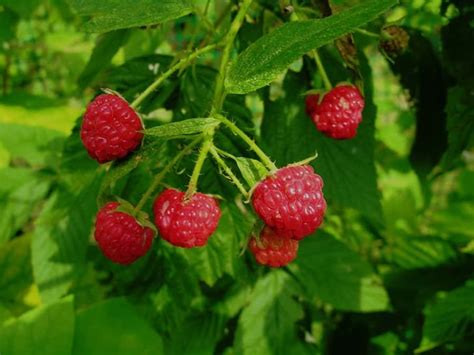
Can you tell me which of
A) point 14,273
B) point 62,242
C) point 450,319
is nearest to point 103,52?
point 62,242

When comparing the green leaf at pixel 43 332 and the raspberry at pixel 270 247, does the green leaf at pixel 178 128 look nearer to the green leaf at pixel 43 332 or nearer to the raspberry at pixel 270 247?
the raspberry at pixel 270 247

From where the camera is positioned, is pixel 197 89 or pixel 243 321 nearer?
pixel 197 89

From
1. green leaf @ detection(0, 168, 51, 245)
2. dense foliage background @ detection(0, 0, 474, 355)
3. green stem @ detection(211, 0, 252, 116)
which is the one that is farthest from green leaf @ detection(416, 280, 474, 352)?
green leaf @ detection(0, 168, 51, 245)

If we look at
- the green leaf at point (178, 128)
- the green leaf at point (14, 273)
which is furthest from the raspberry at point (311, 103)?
the green leaf at point (14, 273)

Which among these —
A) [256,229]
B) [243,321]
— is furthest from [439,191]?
[256,229]

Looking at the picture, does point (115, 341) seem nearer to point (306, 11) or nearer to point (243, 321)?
point (243, 321)

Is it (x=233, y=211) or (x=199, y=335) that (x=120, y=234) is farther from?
(x=199, y=335)

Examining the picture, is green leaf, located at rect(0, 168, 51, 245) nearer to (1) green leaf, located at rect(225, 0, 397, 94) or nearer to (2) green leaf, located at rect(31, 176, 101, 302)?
(2) green leaf, located at rect(31, 176, 101, 302)
